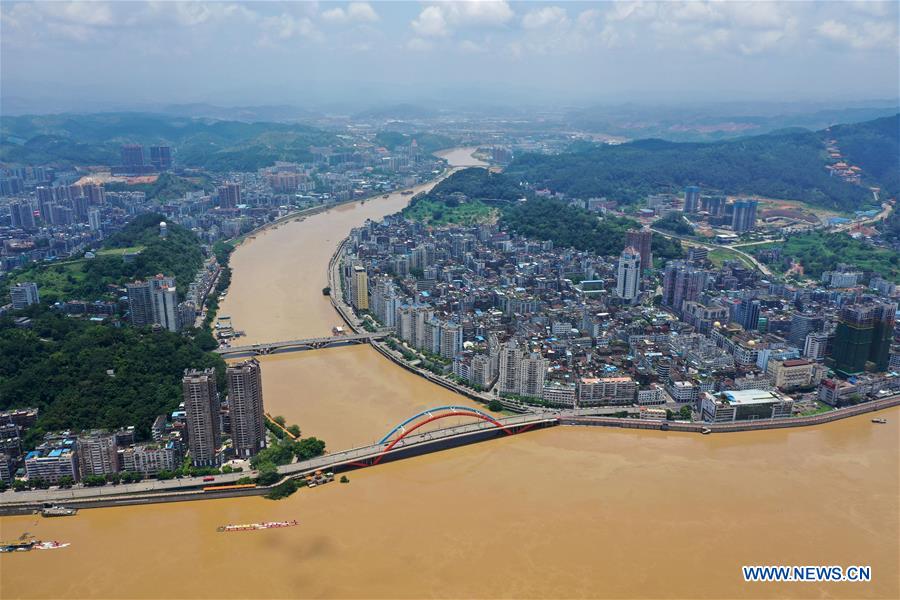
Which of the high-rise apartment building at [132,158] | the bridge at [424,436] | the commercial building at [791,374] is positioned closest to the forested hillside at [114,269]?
the bridge at [424,436]

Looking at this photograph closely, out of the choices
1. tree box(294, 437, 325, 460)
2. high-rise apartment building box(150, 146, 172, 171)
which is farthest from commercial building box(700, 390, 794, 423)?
high-rise apartment building box(150, 146, 172, 171)

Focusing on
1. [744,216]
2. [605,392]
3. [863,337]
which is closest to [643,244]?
[744,216]

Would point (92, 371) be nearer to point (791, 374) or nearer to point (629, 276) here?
point (791, 374)

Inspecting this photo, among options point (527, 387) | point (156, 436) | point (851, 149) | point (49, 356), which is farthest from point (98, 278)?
point (851, 149)

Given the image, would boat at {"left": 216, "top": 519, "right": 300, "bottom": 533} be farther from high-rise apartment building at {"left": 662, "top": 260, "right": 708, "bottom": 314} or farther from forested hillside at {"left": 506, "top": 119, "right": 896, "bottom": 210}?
forested hillside at {"left": 506, "top": 119, "right": 896, "bottom": 210}

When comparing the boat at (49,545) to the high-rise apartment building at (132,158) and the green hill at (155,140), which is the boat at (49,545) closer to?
the high-rise apartment building at (132,158)

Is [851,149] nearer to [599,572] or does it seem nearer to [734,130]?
[734,130]
